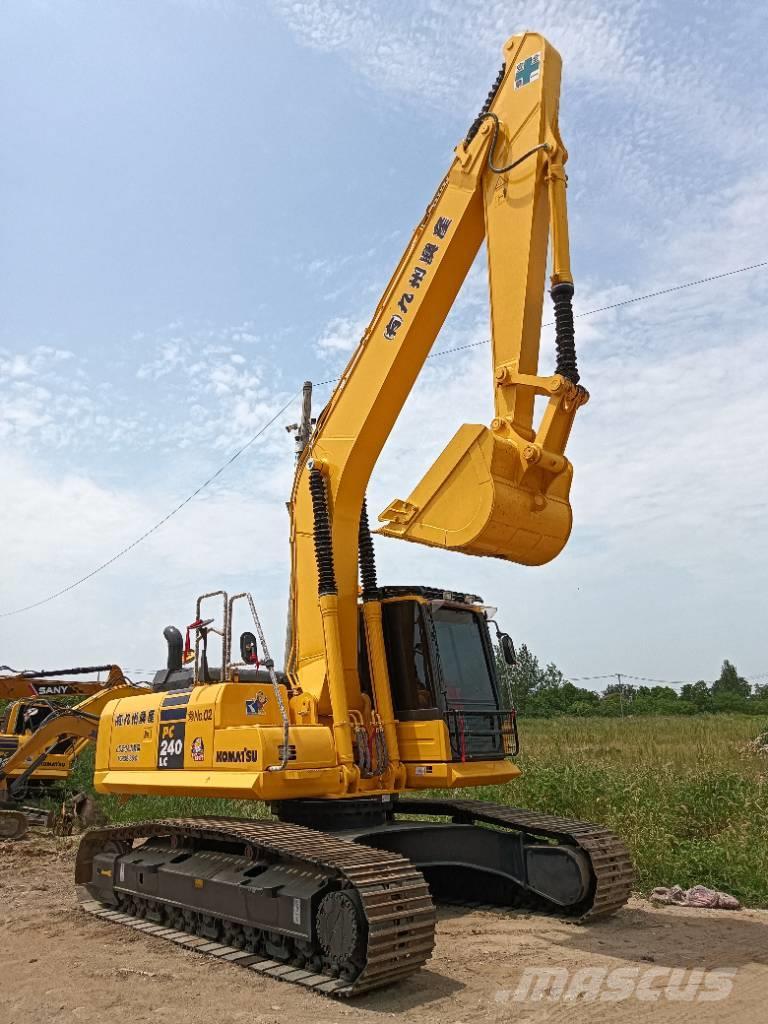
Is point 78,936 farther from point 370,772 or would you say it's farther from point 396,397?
point 396,397

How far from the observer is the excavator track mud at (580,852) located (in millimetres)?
7699

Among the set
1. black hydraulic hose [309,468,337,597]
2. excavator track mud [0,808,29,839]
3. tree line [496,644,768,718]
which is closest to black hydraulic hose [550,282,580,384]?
black hydraulic hose [309,468,337,597]

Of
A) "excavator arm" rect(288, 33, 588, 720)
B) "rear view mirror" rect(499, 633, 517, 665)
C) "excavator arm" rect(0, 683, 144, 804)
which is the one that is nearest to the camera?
"excavator arm" rect(288, 33, 588, 720)

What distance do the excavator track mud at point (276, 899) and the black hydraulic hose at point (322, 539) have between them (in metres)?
2.04

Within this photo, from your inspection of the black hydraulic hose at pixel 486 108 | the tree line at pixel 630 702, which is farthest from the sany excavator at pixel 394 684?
the tree line at pixel 630 702

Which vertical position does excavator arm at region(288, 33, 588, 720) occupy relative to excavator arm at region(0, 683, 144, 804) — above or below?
above

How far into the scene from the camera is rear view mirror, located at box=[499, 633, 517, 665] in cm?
868

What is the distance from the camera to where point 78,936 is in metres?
7.82

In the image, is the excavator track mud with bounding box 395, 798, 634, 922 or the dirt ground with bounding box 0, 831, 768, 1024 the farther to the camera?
the excavator track mud with bounding box 395, 798, 634, 922

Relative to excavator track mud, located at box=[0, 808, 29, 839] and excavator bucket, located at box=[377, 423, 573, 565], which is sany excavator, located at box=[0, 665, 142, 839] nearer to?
excavator track mud, located at box=[0, 808, 29, 839]

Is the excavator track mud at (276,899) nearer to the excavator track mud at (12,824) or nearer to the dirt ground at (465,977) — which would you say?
the dirt ground at (465,977)

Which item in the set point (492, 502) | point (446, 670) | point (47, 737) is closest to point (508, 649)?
point (446, 670)

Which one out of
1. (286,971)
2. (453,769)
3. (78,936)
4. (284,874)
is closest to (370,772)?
(453,769)

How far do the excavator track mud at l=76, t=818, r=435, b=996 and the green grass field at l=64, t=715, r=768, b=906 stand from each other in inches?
96.5
